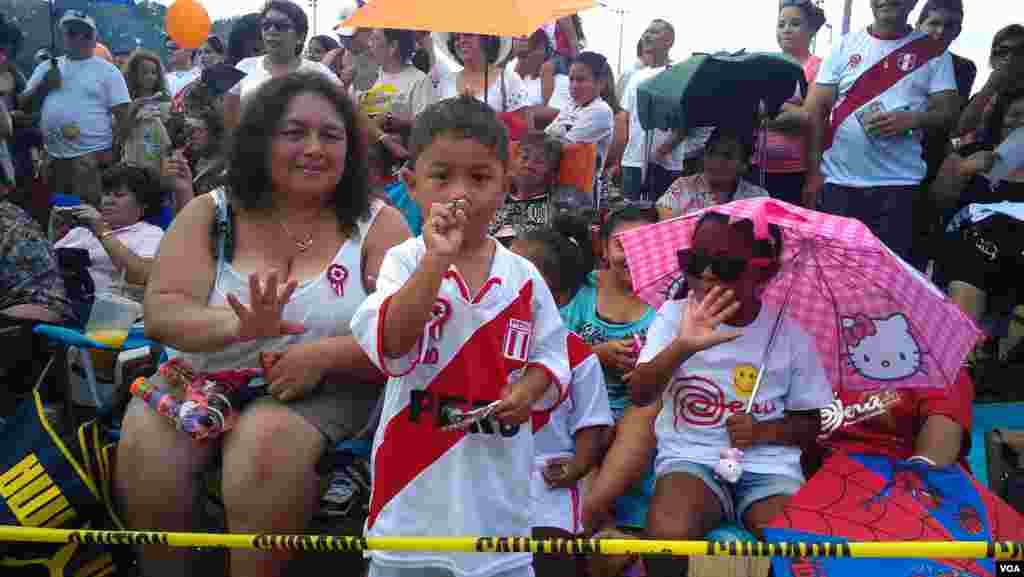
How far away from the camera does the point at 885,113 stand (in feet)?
15.3

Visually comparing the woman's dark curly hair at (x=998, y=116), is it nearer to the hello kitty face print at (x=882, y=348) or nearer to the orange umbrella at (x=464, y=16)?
the orange umbrella at (x=464, y=16)

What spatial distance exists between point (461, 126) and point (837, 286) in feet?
4.84

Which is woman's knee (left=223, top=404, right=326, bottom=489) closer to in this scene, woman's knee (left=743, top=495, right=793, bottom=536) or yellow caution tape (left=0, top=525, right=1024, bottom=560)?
yellow caution tape (left=0, top=525, right=1024, bottom=560)

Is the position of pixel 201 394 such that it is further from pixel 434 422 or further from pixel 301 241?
pixel 434 422

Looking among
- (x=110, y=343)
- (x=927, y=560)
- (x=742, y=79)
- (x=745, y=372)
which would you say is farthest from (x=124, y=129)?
(x=927, y=560)

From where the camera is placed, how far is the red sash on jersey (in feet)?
15.4

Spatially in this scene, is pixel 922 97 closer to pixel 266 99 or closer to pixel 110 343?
pixel 266 99

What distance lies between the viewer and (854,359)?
116 inches

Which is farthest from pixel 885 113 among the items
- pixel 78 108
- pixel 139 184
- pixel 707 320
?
pixel 78 108

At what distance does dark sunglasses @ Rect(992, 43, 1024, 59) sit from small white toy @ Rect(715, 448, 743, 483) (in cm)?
360

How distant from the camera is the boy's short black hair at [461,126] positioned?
7.04ft

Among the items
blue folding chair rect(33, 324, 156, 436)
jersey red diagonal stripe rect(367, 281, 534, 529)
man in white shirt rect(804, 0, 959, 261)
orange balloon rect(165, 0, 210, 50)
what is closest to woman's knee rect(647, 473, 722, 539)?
jersey red diagonal stripe rect(367, 281, 534, 529)

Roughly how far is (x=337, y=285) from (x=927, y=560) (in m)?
1.77

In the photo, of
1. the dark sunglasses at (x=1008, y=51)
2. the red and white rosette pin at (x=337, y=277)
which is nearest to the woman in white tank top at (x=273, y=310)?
the red and white rosette pin at (x=337, y=277)
